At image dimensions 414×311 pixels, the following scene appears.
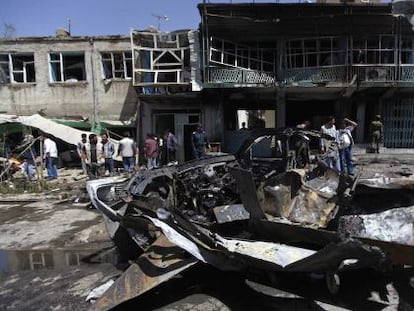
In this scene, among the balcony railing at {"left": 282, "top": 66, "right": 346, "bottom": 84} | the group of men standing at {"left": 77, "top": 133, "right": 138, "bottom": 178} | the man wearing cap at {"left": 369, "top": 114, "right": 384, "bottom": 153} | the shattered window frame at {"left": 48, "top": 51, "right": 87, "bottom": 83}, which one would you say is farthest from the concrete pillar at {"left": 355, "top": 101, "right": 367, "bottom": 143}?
the shattered window frame at {"left": 48, "top": 51, "right": 87, "bottom": 83}

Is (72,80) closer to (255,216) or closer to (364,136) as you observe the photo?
(364,136)

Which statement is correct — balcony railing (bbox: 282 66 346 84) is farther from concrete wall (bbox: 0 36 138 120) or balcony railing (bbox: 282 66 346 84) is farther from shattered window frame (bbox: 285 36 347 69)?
concrete wall (bbox: 0 36 138 120)

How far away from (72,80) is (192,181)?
51.4 ft

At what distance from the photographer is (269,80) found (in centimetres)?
1716

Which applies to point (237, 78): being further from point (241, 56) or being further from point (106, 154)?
point (106, 154)

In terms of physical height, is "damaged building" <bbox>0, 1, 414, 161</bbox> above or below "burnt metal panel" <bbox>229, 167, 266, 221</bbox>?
above

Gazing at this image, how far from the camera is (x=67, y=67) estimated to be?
64.3 feet

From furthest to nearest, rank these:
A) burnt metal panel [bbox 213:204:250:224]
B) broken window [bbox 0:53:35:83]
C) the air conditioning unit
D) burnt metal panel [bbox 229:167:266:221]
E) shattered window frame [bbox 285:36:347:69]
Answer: broken window [bbox 0:53:35:83]
shattered window frame [bbox 285:36:347:69]
the air conditioning unit
burnt metal panel [bbox 213:204:250:224]
burnt metal panel [bbox 229:167:266:221]

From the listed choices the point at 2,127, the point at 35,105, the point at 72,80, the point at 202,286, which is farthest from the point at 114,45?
the point at 202,286

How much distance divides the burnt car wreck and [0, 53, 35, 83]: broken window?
16.6 m

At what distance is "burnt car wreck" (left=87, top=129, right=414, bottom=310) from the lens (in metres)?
3.00

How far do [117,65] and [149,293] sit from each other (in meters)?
16.5

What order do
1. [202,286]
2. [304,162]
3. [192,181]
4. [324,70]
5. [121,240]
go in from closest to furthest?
[202,286], [121,240], [192,181], [304,162], [324,70]

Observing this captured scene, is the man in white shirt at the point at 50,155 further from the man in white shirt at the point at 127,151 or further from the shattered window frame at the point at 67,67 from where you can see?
the shattered window frame at the point at 67,67
